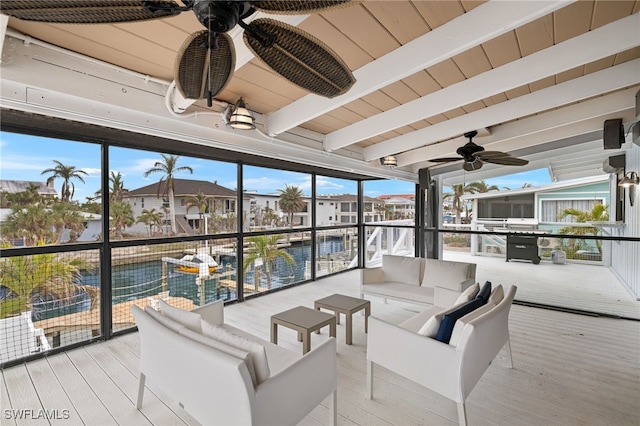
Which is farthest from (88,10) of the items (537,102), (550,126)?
(550,126)

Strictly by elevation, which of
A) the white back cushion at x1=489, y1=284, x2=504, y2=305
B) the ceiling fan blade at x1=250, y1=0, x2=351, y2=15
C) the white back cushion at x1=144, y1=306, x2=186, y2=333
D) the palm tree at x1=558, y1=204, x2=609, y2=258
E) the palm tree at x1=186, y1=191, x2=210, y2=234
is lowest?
the white back cushion at x1=489, y1=284, x2=504, y2=305

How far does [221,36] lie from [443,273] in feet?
12.1

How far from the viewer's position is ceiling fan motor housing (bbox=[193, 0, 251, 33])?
39.7 inches

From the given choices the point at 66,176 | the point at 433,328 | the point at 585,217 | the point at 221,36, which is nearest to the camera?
the point at 221,36

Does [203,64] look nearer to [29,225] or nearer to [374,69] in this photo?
[374,69]

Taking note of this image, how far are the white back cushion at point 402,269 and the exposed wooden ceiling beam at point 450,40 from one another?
2.56m

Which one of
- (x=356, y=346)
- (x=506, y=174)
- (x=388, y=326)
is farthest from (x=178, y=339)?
(x=506, y=174)

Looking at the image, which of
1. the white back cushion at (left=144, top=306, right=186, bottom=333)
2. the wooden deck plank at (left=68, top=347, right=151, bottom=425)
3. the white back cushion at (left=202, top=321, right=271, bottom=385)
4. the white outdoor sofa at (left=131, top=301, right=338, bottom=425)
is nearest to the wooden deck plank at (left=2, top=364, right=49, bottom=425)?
the wooden deck plank at (left=68, top=347, right=151, bottom=425)

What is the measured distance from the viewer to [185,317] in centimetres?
204

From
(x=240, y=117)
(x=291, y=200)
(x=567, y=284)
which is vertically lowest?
(x=567, y=284)

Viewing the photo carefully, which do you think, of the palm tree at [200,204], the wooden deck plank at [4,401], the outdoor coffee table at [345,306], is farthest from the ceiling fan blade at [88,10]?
the palm tree at [200,204]

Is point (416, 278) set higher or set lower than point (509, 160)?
lower

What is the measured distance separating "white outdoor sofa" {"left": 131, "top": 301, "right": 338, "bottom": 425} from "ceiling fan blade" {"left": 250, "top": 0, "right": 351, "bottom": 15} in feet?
4.85

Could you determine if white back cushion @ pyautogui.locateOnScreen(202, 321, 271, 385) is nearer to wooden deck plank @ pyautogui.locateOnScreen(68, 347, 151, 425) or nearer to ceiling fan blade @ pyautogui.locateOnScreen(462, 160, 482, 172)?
wooden deck plank @ pyautogui.locateOnScreen(68, 347, 151, 425)
